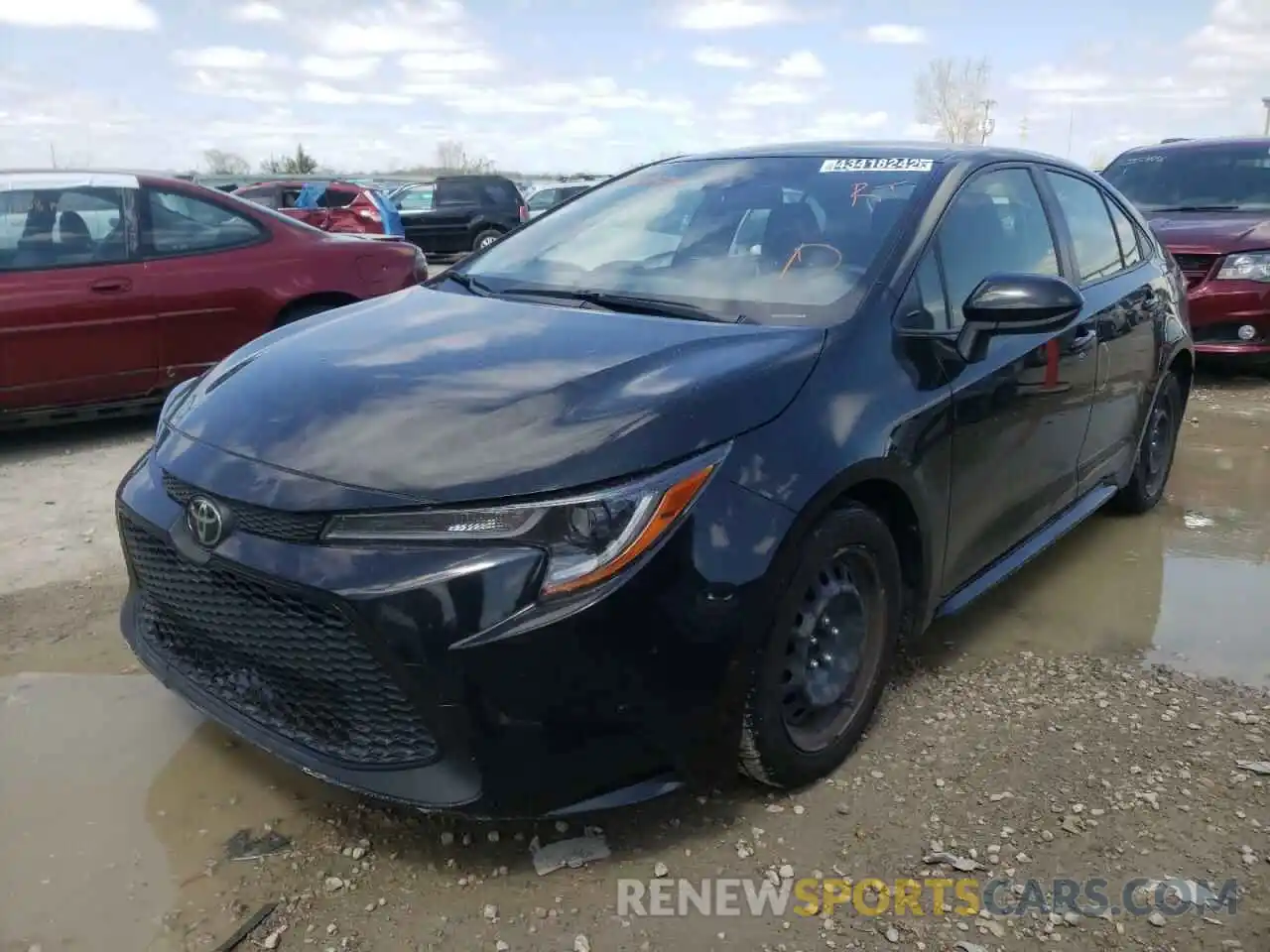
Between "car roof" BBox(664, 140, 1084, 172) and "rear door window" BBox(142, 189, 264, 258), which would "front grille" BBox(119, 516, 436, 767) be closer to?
"car roof" BBox(664, 140, 1084, 172)

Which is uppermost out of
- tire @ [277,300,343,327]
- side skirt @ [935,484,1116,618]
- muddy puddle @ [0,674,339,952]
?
tire @ [277,300,343,327]

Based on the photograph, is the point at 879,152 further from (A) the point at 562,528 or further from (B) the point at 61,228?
(B) the point at 61,228

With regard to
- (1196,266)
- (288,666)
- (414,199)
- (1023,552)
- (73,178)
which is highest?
(414,199)

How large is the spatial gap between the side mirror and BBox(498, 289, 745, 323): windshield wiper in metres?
0.65

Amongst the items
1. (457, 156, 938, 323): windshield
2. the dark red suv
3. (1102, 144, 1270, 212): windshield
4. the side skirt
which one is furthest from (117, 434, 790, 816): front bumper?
(1102, 144, 1270, 212): windshield

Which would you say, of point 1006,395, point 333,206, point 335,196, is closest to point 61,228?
point 1006,395

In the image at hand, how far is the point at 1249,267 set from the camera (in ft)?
24.1

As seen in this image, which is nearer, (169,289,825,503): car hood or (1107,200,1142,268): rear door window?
(169,289,825,503): car hood

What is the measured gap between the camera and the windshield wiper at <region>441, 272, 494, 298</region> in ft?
11.0

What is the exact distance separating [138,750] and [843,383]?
209 centimetres

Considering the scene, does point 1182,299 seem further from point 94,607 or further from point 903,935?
point 94,607

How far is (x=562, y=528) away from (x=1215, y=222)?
7384 millimetres

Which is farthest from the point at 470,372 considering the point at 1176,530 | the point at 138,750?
the point at 1176,530

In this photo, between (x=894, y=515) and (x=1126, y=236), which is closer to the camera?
(x=894, y=515)
